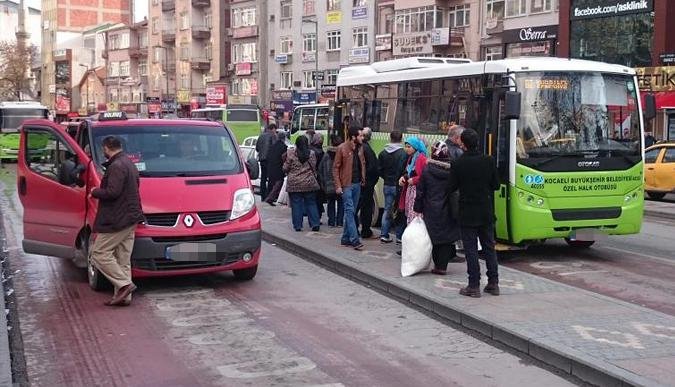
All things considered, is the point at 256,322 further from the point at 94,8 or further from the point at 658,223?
the point at 94,8

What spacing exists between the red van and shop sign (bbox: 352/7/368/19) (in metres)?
47.1

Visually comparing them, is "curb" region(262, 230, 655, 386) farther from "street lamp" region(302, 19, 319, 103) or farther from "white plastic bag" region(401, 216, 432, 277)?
"street lamp" region(302, 19, 319, 103)

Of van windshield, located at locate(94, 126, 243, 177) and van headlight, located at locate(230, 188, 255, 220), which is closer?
van headlight, located at locate(230, 188, 255, 220)


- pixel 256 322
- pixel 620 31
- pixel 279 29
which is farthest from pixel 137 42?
pixel 256 322

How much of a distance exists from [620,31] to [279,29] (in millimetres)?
34394

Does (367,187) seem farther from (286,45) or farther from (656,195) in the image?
(286,45)

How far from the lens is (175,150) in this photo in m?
9.15

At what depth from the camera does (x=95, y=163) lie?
28.7ft

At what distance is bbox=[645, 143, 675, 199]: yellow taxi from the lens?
2020 cm

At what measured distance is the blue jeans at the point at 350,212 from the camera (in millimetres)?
11156

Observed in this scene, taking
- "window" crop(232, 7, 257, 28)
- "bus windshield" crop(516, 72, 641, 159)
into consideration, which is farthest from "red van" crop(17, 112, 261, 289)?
"window" crop(232, 7, 257, 28)

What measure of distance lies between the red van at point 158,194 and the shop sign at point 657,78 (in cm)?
2627

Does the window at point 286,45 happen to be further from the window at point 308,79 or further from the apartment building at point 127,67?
the apartment building at point 127,67

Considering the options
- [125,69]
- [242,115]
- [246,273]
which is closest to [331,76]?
[242,115]
